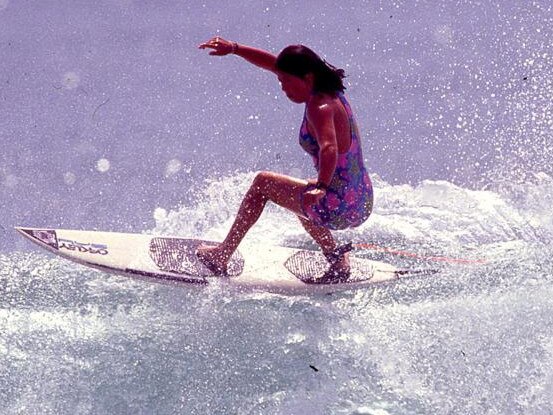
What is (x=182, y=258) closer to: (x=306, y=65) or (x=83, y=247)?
(x=83, y=247)

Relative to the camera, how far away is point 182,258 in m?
4.66

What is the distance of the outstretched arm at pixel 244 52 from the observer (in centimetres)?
450

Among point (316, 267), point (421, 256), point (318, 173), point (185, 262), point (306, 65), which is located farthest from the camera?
point (421, 256)

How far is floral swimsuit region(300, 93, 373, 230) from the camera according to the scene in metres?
4.27

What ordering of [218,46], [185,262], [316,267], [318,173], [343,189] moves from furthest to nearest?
→ [316,267]
[185,262]
[218,46]
[343,189]
[318,173]

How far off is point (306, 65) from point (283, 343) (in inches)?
52.3

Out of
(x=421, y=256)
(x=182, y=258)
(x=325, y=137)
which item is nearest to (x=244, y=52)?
(x=325, y=137)

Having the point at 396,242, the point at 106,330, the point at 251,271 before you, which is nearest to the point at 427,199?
the point at 396,242

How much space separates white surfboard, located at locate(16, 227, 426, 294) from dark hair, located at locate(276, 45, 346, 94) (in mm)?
1079

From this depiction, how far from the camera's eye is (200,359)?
4012mm

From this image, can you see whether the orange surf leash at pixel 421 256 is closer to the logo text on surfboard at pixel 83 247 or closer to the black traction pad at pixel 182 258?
the black traction pad at pixel 182 258

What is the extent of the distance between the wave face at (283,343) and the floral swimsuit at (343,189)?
17.6 inches

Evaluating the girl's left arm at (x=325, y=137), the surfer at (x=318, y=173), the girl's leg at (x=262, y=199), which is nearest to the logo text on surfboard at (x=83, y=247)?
the surfer at (x=318, y=173)

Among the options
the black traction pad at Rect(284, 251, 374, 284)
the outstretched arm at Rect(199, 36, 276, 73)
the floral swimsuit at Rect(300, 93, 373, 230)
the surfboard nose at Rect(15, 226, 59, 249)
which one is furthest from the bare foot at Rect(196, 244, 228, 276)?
the outstretched arm at Rect(199, 36, 276, 73)
